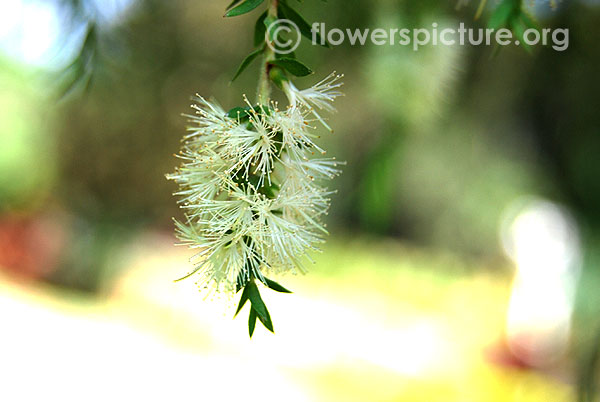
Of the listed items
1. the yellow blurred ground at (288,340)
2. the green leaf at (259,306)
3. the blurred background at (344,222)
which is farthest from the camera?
the yellow blurred ground at (288,340)

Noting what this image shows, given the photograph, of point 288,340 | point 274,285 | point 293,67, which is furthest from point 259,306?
point 288,340

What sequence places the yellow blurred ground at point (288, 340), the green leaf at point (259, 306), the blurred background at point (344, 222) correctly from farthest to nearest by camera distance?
the yellow blurred ground at point (288, 340), the blurred background at point (344, 222), the green leaf at point (259, 306)

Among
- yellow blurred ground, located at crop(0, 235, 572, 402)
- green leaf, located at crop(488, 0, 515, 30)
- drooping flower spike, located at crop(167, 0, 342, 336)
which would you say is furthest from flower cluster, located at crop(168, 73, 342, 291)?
yellow blurred ground, located at crop(0, 235, 572, 402)

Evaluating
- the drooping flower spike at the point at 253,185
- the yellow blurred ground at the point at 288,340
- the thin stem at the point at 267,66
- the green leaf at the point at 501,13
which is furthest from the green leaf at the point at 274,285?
the yellow blurred ground at the point at 288,340

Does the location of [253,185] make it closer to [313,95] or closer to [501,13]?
[313,95]

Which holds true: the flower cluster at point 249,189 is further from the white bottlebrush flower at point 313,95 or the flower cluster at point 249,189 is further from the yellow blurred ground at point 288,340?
the yellow blurred ground at point 288,340

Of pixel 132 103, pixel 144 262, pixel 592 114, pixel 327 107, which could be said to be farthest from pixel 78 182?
pixel 327 107

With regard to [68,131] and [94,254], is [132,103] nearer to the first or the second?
[68,131]
